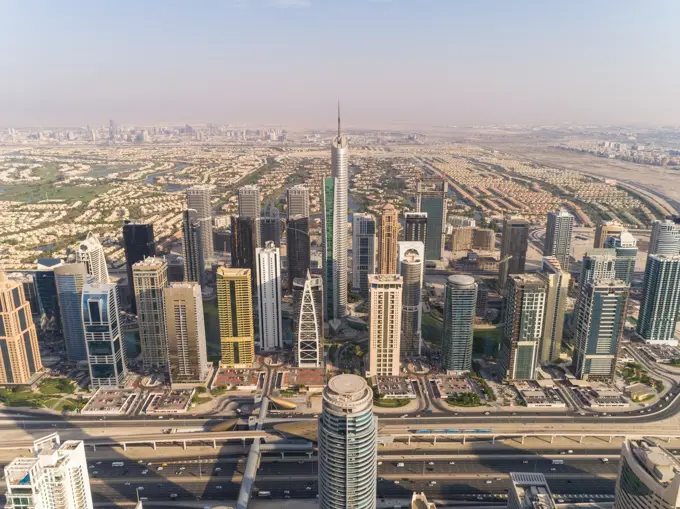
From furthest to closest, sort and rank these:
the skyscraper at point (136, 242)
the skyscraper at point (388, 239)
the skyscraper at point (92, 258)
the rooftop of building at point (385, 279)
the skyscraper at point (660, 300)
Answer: the skyscraper at point (136, 242), the skyscraper at point (388, 239), the skyscraper at point (92, 258), the skyscraper at point (660, 300), the rooftop of building at point (385, 279)

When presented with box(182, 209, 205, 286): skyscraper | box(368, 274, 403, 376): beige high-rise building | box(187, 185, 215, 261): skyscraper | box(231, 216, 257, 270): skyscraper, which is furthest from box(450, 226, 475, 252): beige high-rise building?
box(182, 209, 205, 286): skyscraper

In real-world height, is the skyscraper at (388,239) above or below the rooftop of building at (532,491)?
above

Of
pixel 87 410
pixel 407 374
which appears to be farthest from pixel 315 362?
pixel 87 410

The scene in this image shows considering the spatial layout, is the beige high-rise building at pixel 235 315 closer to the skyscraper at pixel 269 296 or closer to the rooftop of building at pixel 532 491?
the skyscraper at pixel 269 296

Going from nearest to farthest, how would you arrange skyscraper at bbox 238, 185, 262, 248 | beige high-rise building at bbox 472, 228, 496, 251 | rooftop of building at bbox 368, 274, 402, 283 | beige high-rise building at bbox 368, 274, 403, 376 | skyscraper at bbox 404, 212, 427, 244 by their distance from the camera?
beige high-rise building at bbox 368, 274, 403, 376 < rooftop of building at bbox 368, 274, 402, 283 < skyscraper at bbox 404, 212, 427, 244 < skyscraper at bbox 238, 185, 262, 248 < beige high-rise building at bbox 472, 228, 496, 251

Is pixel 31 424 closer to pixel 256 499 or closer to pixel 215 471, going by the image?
pixel 215 471

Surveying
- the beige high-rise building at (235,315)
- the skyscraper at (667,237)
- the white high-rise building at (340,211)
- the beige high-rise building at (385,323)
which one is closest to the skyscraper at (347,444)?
the beige high-rise building at (385,323)

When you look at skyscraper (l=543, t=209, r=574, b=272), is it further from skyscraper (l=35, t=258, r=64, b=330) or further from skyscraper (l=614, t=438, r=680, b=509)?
skyscraper (l=35, t=258, r=64, b=330)
